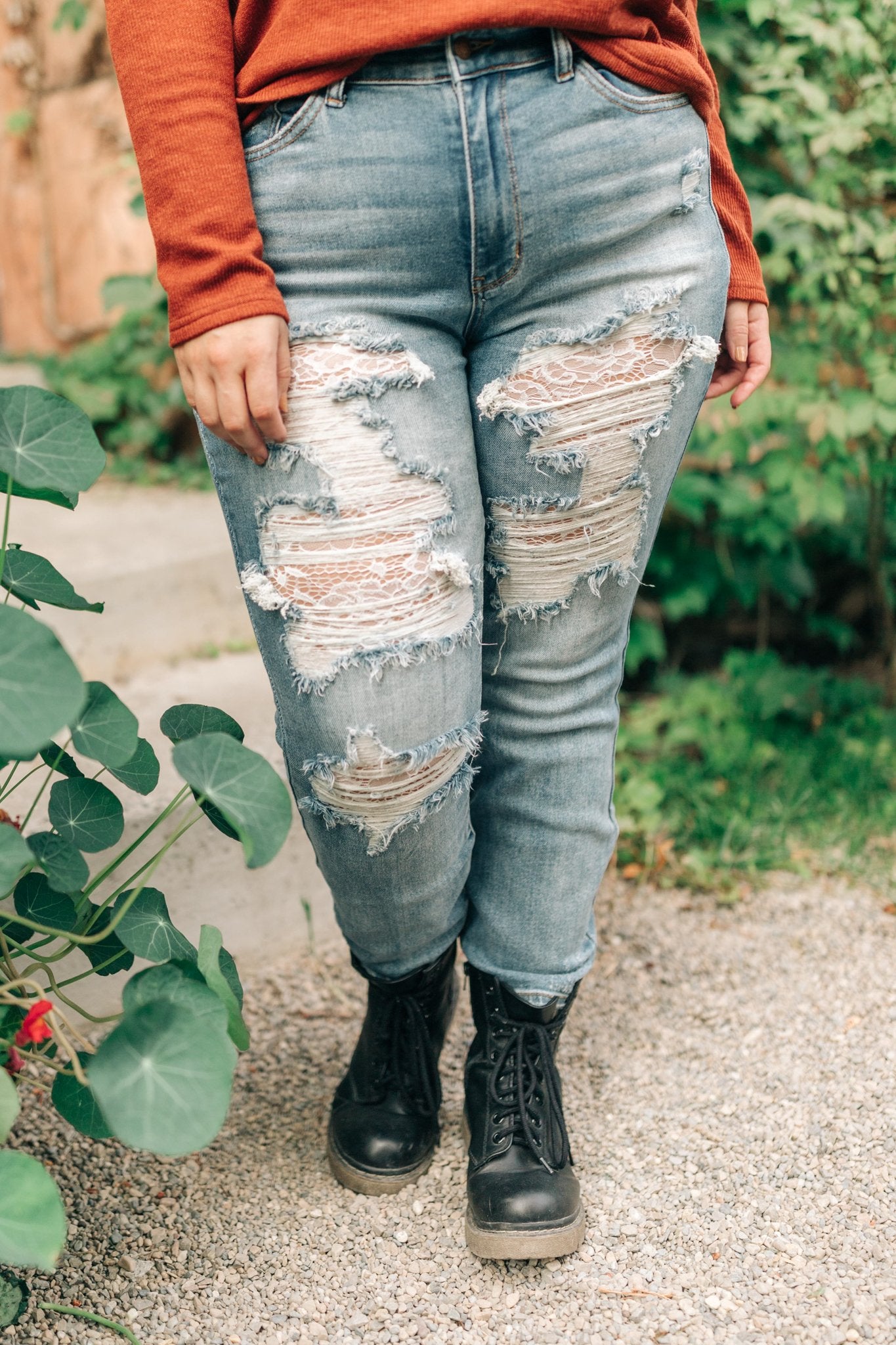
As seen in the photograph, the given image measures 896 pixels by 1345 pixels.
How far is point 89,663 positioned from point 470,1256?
1.24 meters

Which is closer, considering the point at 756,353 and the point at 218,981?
the point at 218,981

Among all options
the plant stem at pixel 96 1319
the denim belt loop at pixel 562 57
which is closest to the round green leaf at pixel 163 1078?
the plant stem at pixel 96 1319

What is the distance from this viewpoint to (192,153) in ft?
2.72

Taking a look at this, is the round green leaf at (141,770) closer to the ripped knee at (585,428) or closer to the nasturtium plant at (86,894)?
the nasturtium plant at (86,894)

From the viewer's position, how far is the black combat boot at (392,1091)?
1.15 meters

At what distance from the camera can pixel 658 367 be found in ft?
3.14

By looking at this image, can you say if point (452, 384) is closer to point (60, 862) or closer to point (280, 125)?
point (280, 125)

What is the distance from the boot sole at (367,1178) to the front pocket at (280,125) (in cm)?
100

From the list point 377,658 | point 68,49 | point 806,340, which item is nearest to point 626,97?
point 377,658

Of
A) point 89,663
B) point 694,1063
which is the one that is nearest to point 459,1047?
point 694,1063

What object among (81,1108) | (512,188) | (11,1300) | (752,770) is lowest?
(752,770)

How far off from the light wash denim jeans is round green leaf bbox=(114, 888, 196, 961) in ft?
0.54

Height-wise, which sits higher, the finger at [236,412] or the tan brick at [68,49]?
the finger at [236,412]

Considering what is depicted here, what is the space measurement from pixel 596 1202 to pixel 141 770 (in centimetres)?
67
